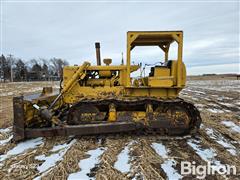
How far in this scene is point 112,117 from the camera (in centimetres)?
546

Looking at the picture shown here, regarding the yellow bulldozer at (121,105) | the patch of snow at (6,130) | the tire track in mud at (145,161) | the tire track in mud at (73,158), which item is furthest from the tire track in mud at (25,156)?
the tire track in mud at (145,161)

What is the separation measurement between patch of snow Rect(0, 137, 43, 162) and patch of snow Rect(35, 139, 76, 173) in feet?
1.91

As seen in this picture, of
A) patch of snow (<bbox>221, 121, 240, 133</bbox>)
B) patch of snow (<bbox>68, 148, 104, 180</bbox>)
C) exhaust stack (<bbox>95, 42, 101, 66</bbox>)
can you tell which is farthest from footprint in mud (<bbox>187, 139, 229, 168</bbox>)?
exhaust stack (<bbox>95, 42, 101, 66</bbox>)

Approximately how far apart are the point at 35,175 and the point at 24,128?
188 cm

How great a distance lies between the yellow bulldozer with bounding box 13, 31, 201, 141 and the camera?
5184 mm

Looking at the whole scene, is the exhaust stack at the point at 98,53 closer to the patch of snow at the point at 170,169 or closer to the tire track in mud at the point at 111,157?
the tire track in mud at the point at 111,157

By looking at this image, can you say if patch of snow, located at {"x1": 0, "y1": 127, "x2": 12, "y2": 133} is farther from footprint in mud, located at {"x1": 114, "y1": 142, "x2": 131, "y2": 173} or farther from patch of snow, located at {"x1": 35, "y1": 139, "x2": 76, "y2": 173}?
footprint in mud, located at {"x1": 114, "y1": 142, "x2": 131, "y2": 173}

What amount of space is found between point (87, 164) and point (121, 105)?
1.98 metres

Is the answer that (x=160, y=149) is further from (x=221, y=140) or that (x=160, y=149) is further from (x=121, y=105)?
(x=221, y=140)

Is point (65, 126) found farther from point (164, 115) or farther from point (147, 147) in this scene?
point (164, 115)

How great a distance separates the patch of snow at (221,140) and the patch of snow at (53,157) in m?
3.64

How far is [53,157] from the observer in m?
4.32

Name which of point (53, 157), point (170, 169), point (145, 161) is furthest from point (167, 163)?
point (53, 157)

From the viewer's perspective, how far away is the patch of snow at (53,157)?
3.89 meters
